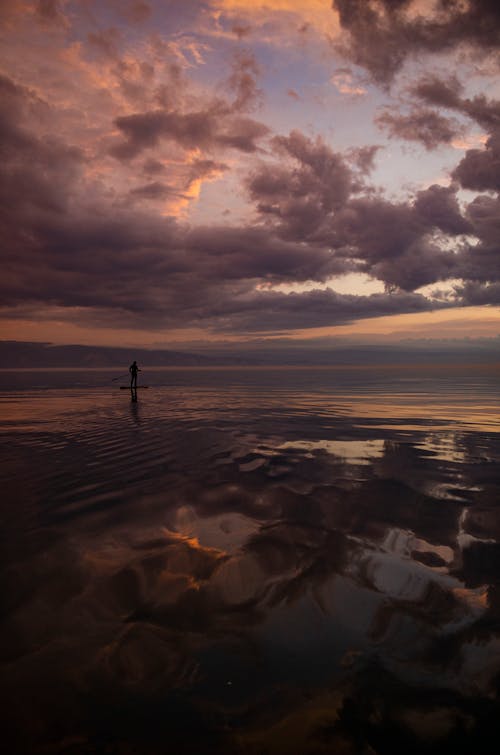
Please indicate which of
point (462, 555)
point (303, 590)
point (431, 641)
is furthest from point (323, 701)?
point (462, 555)

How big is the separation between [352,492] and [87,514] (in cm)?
612

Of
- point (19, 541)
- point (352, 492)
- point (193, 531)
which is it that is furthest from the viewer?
point (352, 492)

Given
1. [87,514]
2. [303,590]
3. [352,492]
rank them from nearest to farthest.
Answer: [303,590]
[87,514]
[352,492]

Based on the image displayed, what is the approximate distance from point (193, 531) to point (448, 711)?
5.02m

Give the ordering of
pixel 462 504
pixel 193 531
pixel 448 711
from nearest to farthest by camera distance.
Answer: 1. pixel 448 711
2. pixel 193 531
3. pixel 462 504

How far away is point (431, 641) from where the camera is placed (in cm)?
470

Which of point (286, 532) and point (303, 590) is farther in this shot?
point (286, 532)

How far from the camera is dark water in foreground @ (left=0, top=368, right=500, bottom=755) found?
365 cm

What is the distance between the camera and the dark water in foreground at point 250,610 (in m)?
3.65

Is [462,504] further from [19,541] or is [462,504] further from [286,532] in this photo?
[19,541]

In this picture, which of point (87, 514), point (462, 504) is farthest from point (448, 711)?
point (87, 514)

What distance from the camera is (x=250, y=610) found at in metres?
5.36

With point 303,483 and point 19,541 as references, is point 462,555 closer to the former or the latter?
point 303,483

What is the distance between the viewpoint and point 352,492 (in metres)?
10.3
